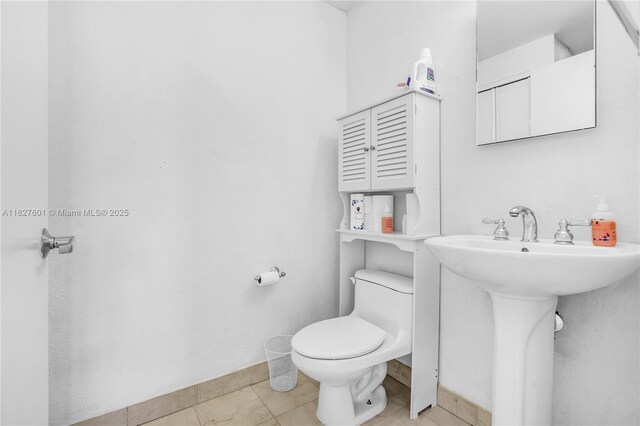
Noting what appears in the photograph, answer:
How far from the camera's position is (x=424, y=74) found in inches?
57.1

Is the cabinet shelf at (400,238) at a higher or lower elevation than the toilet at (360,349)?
higher

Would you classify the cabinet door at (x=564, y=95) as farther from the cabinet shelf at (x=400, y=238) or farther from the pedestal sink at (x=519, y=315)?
the cabinet shelf at (x=400, y=238)

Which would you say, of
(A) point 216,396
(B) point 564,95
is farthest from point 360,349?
(B) point 564,95

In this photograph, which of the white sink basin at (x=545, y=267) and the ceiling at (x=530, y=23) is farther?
the ceiling at (x=530, y=23)

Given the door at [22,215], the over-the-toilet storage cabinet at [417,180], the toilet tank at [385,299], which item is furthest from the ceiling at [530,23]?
the door at [22,215]

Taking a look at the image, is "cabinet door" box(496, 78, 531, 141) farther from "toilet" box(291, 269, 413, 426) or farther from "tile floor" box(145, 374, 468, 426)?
"tile floor" box(145, 374, 468, 426)

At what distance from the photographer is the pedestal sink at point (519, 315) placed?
2.81 feet

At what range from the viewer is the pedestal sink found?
0.85 m

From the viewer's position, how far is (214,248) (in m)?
1.58

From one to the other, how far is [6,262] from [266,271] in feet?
3.96

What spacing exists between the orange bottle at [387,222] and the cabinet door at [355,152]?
16 cm

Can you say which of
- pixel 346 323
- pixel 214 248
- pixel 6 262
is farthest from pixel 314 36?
pixel 6 262

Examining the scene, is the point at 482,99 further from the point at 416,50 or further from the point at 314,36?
the point at 314,36

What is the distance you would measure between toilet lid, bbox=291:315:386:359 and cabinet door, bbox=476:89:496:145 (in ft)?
3.21
